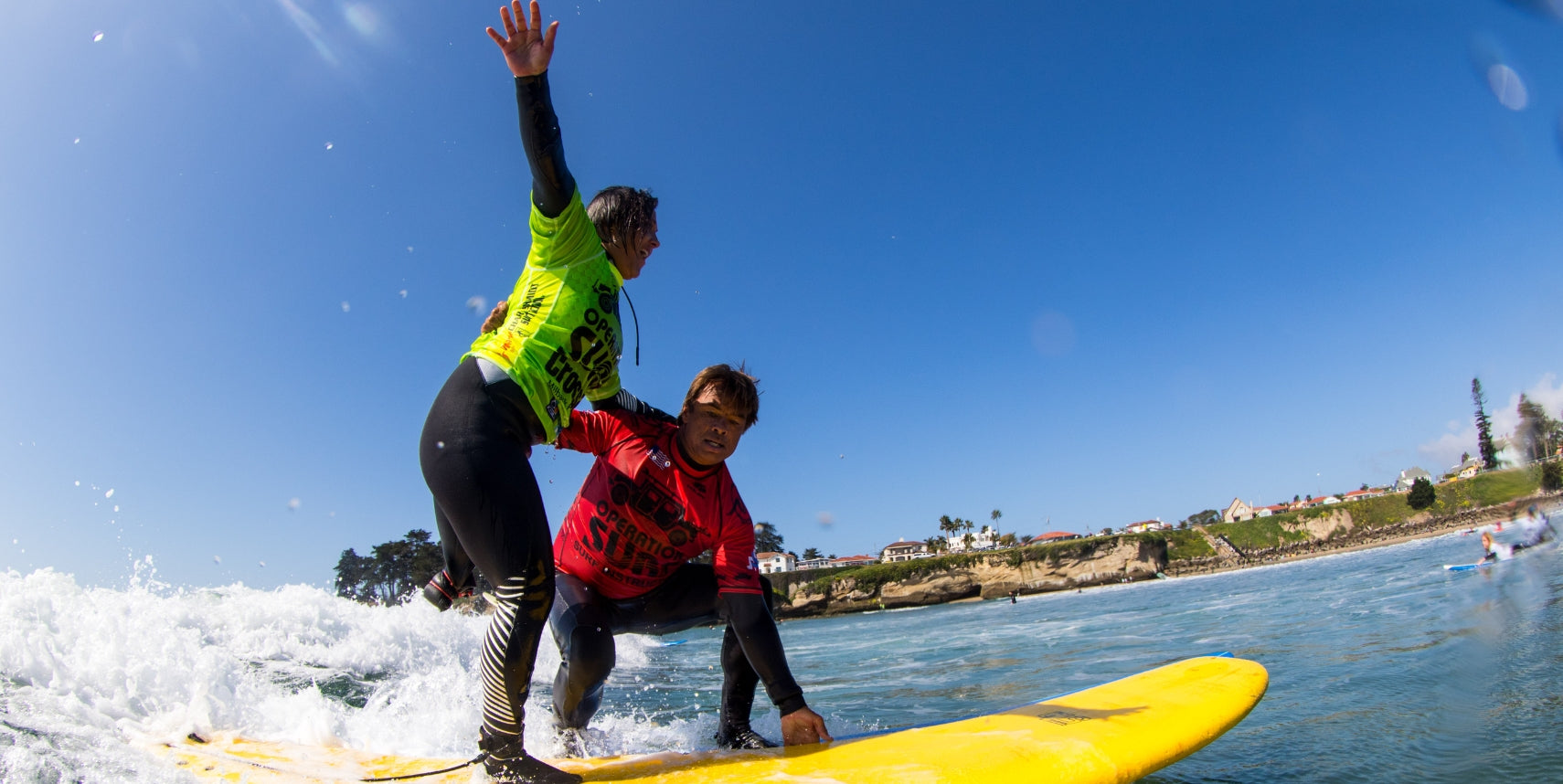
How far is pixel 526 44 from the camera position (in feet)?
6.57

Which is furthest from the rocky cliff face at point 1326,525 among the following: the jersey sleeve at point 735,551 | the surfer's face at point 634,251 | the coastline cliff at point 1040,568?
the surfer's face at point 634,251

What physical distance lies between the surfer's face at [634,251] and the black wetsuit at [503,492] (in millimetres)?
413

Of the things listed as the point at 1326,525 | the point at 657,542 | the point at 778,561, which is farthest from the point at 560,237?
the point at 1326,525

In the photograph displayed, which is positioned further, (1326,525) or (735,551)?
(1326,525)

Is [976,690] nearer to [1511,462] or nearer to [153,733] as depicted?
[1511,462]

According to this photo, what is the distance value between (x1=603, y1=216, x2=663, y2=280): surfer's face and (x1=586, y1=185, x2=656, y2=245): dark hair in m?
0.01

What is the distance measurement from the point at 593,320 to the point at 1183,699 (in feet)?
9.16

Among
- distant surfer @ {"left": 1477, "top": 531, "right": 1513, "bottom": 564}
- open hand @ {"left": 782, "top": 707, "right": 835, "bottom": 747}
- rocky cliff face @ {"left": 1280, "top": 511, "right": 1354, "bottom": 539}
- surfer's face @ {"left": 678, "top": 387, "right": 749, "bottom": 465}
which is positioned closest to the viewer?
open hand @ {"left": 782, "top": 707, "right": 835, "bottom": 747}

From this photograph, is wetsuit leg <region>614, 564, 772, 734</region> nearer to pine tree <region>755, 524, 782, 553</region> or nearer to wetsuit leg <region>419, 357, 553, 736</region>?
wetsuit leg <region>419, 357, 553, 736</region>

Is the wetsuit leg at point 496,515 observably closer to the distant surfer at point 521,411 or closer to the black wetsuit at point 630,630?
the distant surfer at point 521,411

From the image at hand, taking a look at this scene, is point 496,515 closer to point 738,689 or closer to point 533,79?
point 533,79

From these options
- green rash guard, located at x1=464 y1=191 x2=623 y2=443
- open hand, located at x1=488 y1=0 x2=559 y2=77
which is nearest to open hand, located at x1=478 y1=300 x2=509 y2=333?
green rash guard, located at x1=464 y1=191 x2=623 y2=443

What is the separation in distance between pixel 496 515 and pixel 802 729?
1.39m

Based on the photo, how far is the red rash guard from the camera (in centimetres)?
283
